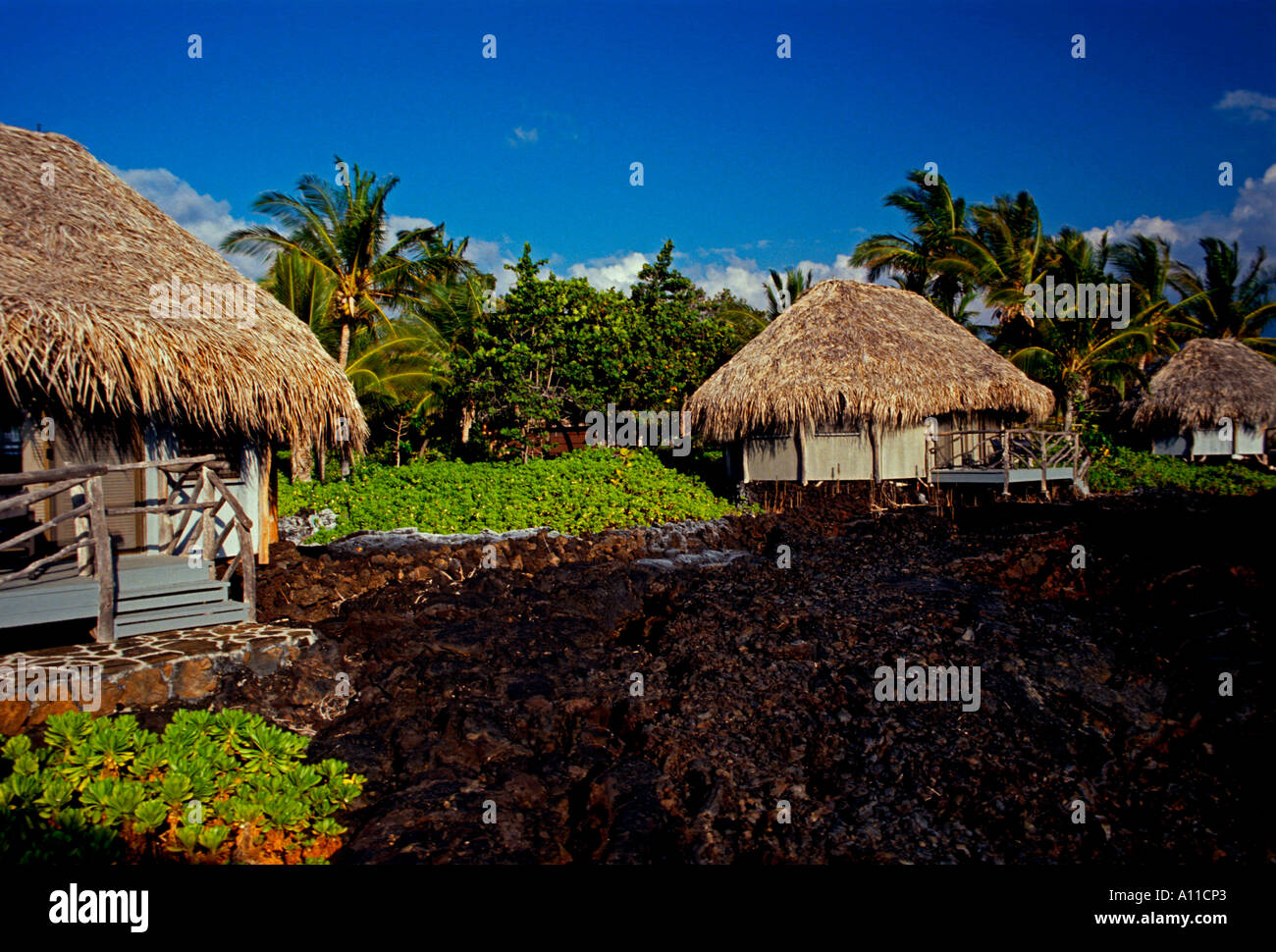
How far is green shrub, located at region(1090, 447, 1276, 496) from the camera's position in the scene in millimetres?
19781

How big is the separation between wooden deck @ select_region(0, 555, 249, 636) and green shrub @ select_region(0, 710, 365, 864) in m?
1.59

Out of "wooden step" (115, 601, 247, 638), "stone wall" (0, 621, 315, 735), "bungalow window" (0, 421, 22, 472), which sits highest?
"bungalow window" (0, 421, 22, 472)

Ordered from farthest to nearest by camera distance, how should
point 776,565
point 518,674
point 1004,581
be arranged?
1. point 776,565
2. point 1004,581
3. point 518,674

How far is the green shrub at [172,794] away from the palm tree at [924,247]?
2214 centimetres

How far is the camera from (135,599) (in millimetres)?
6234

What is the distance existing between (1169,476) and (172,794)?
2459cm

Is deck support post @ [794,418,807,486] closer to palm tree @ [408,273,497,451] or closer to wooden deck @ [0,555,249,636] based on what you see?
palm tree @ [408,273,497,451]

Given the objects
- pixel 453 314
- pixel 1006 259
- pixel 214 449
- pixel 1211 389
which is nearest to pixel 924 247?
pixel 1006 259

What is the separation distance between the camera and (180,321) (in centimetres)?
714

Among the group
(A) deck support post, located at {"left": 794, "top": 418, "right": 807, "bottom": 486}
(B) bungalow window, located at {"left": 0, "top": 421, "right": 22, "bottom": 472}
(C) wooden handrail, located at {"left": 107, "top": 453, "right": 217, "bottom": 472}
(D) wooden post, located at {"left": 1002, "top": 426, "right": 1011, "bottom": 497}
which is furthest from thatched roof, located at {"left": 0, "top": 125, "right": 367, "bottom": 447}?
(D) wooden post, located at {"left": 1002, "top": 426, "right": 1011, "bottom": 497}

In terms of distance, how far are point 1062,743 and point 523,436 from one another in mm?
13538

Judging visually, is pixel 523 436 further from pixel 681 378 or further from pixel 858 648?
pixel 858 648

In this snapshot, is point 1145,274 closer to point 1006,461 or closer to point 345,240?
point 1006,461
